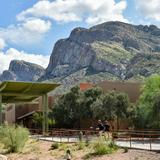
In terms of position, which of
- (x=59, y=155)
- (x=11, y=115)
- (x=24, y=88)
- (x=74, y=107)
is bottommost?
(x=59, y=155)

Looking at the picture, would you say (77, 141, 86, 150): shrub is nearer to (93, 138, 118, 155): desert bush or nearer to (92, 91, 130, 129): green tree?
(93, 138, 118, 155): desert bush

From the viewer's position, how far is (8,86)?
179 ft

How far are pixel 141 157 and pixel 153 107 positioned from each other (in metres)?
22.9

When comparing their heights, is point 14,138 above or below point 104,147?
above

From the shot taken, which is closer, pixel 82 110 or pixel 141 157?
pixel 141 157

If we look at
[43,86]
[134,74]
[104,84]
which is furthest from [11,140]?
[134,74]

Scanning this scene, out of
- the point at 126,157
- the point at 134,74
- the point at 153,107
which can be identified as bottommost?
the point at 126,157

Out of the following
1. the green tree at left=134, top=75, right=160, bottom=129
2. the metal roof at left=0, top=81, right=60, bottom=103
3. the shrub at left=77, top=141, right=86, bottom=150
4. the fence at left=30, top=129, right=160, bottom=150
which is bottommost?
the shrub at left=77, top=141, right=86, bottom=150

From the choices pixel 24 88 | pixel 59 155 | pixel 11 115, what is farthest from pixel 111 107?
pixel 11 115

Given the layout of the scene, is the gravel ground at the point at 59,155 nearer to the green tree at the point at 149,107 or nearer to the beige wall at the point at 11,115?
the green tree at the point at 149,107

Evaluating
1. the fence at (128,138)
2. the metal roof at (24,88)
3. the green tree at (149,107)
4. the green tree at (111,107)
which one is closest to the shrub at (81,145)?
→ the fence at (128,138)

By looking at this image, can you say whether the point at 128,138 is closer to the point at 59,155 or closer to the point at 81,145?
the point at 81,145

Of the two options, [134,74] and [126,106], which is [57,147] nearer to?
[126,106]

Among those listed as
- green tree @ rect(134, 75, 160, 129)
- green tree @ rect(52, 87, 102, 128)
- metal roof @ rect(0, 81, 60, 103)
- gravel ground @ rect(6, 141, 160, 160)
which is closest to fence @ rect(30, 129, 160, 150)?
gravel ground @ rect(6, 141, 160, 160)
